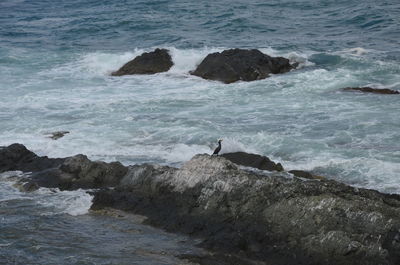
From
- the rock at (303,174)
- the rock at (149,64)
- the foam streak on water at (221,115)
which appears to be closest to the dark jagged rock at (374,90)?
the foam streak on water at (221,115)

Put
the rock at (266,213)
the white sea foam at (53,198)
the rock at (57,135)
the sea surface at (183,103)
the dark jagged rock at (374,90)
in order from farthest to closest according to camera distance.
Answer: the dark jagged rock at (374,90), the rock at (57,135), the white sea foam at (53,198), the sea surface at (183,103), the rock at (266,213)

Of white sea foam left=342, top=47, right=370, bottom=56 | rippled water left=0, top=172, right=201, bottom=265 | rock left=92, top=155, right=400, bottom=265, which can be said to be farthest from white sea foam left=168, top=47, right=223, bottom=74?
rock left=92, top=155, right=400, bottom=265

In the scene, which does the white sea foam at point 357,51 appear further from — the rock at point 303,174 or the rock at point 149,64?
the rock at point 303,174

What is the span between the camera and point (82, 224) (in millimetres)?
8844

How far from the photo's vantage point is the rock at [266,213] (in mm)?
6988

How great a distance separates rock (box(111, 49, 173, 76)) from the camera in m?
23.1

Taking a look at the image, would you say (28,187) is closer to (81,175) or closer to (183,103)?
(81,175)

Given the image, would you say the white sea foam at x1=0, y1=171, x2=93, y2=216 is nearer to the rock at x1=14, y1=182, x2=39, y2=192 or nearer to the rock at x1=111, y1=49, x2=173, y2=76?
the rock at x1=14, y1=182, x2=39, y2=192

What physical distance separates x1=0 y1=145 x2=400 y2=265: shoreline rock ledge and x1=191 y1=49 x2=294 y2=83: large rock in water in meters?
11.2

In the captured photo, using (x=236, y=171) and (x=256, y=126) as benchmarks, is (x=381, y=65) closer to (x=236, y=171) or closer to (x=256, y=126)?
(x=256, y=126)

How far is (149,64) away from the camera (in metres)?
23.4

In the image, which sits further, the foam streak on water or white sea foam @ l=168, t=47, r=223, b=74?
white sea foam @ l=168, t=47, r=223, b=74

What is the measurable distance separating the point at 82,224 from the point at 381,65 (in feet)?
48.7

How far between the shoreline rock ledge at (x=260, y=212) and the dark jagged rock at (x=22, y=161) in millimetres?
2037
